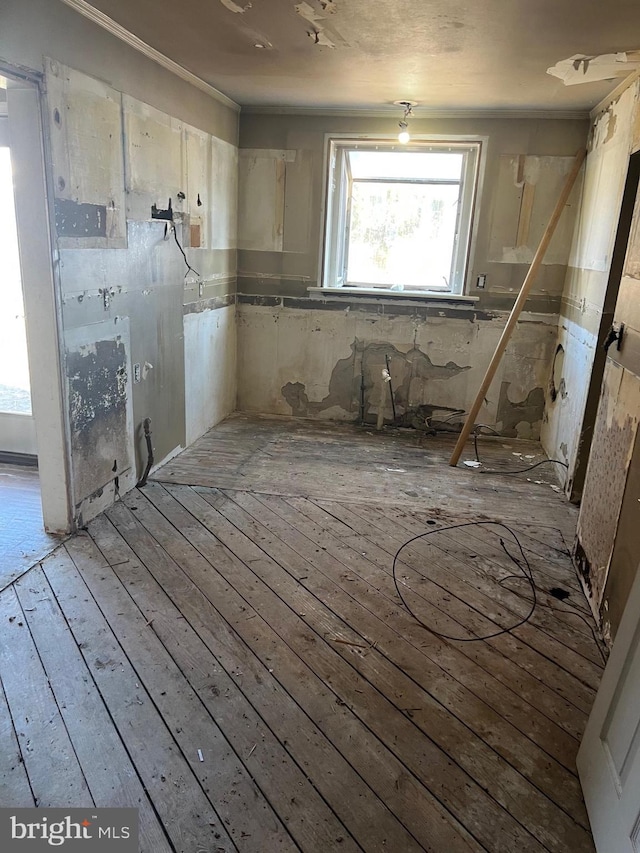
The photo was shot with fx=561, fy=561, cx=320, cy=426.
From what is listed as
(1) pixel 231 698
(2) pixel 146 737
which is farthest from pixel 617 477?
(2) pixel 146 737

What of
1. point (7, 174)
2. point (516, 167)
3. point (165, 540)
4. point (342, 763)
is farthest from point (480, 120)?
point (342, 763)

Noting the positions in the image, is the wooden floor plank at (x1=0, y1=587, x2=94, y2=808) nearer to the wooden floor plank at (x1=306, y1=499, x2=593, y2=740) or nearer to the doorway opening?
the doorway opening

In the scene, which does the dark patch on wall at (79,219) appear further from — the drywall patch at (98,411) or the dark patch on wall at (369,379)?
the dark patch on wall at (369,379)

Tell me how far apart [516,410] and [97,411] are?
3.46 meters

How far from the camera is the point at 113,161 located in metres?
2.98

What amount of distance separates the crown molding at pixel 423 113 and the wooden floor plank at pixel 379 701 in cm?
353

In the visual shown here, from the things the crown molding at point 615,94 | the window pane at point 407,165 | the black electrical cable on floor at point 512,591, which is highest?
the crown molding at point 615,94

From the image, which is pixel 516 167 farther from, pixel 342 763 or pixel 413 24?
pixel 342 763

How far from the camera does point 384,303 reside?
16.1 feet

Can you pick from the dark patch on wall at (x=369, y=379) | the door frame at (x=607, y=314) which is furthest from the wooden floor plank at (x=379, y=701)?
the dark patch on wall at (x=369, y=379)

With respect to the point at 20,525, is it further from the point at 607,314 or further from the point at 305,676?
the point at 607,314

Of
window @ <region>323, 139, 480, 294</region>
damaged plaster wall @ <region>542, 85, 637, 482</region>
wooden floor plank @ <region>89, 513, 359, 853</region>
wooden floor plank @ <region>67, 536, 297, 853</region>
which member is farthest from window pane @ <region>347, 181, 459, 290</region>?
wooden floor plank @ <region>67, 536, 297, 853</region>

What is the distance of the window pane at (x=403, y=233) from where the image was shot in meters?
4.75

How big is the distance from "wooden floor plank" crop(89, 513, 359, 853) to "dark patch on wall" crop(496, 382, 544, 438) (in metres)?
3.32
